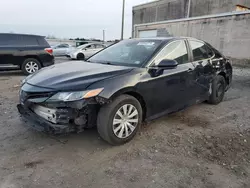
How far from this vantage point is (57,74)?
3043 mm

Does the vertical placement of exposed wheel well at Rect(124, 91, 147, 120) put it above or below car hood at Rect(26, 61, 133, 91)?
below

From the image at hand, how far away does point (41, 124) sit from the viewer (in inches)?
106

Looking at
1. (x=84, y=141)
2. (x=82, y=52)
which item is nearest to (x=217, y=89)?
(x=84, y=141)

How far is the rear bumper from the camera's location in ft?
8.57

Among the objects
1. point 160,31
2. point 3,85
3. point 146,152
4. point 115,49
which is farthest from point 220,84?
point 160,31

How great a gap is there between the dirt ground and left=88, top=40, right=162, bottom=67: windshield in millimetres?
1152

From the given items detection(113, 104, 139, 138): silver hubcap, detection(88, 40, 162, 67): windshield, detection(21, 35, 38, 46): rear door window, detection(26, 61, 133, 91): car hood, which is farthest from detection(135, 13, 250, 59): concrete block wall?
detection(26, 61, 133, 91): car hood

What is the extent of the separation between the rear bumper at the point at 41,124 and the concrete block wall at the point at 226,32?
13418 mm

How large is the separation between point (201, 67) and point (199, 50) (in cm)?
39

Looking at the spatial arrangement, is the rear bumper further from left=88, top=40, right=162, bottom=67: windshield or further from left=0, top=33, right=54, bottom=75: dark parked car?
left=0, top=33, right=54, bottom=75: dark parked car

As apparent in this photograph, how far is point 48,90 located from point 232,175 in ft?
7.87

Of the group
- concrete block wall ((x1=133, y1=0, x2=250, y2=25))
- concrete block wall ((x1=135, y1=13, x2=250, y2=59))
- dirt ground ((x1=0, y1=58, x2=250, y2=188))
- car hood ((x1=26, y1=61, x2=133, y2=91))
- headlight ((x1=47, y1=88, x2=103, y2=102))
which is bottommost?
dirt ground ((x1=0, y1=58, x2=250, y2=188))

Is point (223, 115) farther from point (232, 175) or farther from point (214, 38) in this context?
point (214, 38)

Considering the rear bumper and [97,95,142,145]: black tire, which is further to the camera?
[97,95,142,145]: black tire
